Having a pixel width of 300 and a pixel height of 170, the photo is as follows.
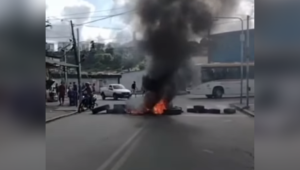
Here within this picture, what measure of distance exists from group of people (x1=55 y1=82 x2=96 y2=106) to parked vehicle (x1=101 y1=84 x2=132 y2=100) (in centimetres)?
10

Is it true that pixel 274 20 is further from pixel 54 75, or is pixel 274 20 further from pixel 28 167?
pixel 28 167

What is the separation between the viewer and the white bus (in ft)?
7.86

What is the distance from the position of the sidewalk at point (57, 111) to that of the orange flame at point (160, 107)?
1.03 meters

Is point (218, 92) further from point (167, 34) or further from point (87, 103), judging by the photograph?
point (167, 34)

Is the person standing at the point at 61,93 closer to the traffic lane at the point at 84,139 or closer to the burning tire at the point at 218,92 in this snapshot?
the traffic lane at the point at 84,139

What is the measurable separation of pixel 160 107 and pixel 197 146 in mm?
1152

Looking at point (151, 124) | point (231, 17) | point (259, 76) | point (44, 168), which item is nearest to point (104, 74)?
point (151, 124)

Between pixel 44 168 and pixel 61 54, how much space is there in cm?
86

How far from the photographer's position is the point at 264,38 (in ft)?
5.93

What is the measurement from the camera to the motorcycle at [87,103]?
8.59 ft

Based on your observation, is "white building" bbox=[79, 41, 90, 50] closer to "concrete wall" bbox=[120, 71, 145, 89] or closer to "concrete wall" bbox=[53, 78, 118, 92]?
"concrete wall" bbox=[53, 78, 118, 92]

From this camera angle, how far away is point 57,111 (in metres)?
2.37

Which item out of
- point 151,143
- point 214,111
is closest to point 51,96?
point 151,143

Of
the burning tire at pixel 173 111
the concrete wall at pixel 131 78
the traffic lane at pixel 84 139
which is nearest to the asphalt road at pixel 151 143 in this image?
the traffic lane at pixel 84 139
